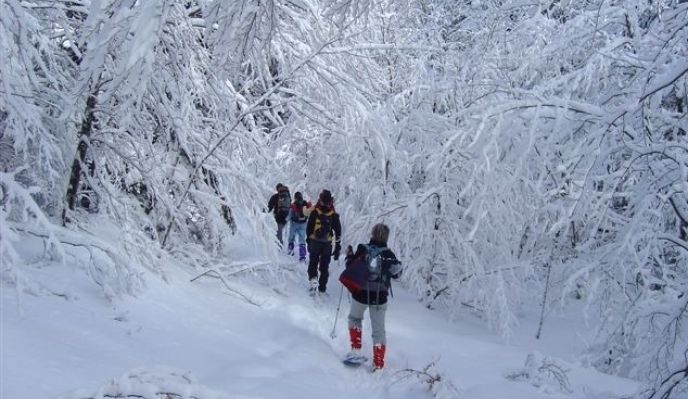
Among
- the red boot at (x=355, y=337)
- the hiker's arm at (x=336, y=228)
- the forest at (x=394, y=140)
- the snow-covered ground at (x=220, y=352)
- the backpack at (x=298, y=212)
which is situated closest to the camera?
the snow-covered ground at (x=220, y=352)

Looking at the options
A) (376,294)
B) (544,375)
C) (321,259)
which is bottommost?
(544,375)

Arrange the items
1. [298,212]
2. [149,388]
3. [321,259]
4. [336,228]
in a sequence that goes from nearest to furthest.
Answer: [149,388]
[336,228]
[321,259]
[298,212]

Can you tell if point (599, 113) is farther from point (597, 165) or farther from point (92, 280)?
point (92, 280)

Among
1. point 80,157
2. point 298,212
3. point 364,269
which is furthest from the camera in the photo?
point 298,212

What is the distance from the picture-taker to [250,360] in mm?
5785

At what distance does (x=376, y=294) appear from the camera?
6.60 meters

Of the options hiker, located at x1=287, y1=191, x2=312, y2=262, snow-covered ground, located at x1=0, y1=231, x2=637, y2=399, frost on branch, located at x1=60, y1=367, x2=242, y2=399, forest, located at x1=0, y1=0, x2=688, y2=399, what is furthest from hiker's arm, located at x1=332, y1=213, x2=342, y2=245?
frost on branch, located at x1=60, y1=367, x2=242, y2=399

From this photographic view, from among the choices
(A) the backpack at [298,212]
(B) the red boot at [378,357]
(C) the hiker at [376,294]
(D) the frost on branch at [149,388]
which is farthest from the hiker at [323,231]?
(D) the frost on branch at [149,388]

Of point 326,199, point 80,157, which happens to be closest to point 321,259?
point 326,199

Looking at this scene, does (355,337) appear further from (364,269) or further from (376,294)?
(364,269)

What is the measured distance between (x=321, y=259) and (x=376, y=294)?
3210mm

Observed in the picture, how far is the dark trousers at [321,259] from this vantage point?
954 centimetres

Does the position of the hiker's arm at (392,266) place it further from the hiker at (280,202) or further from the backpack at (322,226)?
the hiker at (280,202)

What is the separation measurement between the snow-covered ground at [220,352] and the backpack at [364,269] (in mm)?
920
